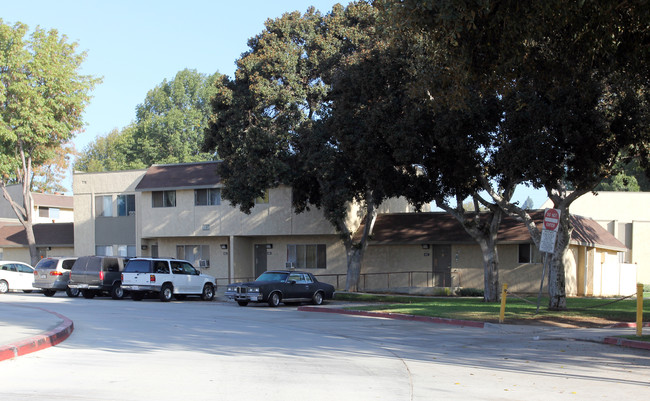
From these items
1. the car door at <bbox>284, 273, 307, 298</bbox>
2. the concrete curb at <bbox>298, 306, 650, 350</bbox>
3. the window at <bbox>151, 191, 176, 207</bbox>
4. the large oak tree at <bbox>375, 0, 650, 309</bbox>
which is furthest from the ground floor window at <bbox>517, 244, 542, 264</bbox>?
the window at <bbox>151, 191, 176, 207</bbox>

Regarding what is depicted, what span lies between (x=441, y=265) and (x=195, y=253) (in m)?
14.9

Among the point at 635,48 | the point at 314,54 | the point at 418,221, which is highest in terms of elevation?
the point at 314,54

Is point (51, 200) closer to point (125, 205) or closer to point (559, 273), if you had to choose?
point (125, 205)

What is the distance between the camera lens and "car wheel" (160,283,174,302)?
2908 centimetres

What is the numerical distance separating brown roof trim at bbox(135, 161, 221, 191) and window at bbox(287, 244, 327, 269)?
5.84 metres

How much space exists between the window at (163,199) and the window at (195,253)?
2.81 metres

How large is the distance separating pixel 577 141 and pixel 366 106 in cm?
810

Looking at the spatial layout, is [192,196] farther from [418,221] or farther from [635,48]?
[635,48]

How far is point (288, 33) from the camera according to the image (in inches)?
1289

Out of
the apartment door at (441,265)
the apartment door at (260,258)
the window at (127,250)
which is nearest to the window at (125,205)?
the window at (127,250)

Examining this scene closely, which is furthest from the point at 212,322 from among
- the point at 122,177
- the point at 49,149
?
the point at 49,149

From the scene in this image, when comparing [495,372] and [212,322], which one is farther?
[212,322]

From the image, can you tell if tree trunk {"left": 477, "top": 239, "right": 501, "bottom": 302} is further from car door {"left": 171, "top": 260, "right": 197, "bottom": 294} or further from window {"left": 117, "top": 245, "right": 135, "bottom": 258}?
window {"left": 117, "top": 245, "right": 135, "bottom": 258}

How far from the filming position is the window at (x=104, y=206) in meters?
42.9
